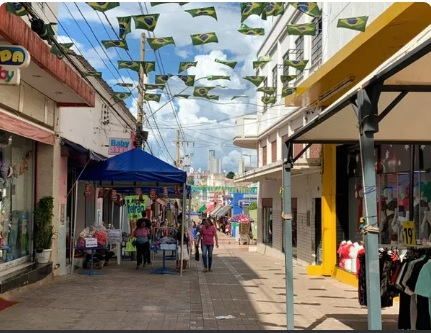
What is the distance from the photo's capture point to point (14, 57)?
7.53 meters

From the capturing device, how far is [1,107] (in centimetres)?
898

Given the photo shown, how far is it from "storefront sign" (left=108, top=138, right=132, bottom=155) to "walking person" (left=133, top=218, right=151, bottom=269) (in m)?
5.16

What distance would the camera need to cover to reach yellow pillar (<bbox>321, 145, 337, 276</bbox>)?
14180 mm

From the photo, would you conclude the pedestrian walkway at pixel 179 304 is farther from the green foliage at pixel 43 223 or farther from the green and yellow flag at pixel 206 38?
the green and yellow flag at pixel 206 38

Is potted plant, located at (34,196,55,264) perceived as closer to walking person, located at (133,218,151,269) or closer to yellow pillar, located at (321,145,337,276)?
walking person, located at (133,218,151,269)

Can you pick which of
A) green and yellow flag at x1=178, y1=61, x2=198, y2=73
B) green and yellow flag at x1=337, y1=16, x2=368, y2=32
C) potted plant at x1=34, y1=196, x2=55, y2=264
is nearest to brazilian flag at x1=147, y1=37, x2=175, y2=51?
green and yellow flag at x1=178, y1=61, x2=198, y2=73

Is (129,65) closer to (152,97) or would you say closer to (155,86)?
(155,86)

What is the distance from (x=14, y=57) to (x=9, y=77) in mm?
375

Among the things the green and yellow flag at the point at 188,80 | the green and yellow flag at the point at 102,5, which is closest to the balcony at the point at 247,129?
the green and yellow flag at the point at 188,80

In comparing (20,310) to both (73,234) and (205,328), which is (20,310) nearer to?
(205,328)

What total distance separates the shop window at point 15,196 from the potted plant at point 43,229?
221 mm

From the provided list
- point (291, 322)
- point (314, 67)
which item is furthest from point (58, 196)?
point (314, 67)

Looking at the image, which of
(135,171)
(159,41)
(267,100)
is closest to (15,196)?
(135,171)

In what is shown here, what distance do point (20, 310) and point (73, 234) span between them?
5.31 metres
